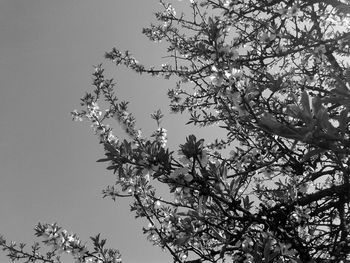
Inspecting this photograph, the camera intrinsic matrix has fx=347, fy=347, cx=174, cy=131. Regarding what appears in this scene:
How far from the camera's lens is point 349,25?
19.3ft

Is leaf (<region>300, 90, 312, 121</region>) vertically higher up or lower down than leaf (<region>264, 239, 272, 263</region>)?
higher up

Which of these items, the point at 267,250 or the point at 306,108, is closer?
the point at 306,108

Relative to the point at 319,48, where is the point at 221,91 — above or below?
below

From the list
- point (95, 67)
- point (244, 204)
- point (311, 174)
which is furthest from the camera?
point (95, 67)

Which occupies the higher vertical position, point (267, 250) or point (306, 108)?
point (306, 108)

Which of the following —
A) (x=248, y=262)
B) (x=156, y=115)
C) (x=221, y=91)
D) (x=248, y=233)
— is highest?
(x=156, y=115)

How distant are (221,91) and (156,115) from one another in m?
2.82

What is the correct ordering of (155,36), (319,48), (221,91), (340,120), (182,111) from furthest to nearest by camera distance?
(155,36), (182,111), (319,48), (221,91), (340,120)

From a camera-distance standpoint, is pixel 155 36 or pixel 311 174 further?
pixel 155 36

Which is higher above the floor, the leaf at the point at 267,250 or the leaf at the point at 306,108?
the leaf at the point at 306,108

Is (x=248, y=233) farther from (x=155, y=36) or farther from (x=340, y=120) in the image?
(x=155, y=36)

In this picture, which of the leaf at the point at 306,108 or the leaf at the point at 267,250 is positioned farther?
the leaf at the point at 267,250

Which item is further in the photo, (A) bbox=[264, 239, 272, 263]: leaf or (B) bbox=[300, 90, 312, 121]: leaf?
(A) bbox=[264, 239, 272, 263]: leaf

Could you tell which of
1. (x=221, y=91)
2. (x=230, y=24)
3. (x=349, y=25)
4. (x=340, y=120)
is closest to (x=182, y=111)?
(x=230, y=24)
